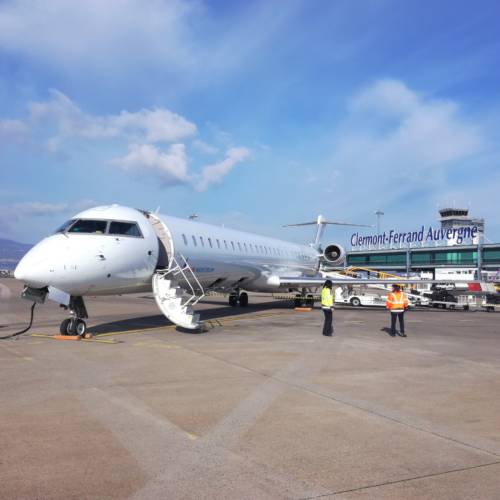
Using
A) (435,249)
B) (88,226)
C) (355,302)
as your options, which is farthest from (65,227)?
(435,249)

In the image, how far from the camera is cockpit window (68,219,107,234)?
12992 mm

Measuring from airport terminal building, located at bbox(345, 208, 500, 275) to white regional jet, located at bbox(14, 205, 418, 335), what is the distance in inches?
2118

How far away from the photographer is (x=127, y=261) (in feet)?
44.2

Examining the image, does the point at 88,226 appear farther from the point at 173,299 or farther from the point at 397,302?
the point at 397,302

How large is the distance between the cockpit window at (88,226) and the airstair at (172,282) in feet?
7.42

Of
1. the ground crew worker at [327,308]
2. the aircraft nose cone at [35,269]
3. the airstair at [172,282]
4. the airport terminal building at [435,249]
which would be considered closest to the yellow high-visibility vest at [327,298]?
the ground crew worker at [327,308]

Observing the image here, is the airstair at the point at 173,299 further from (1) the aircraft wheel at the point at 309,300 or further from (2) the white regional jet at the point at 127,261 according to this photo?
(1) the aircraft wheel at the point at 309,300

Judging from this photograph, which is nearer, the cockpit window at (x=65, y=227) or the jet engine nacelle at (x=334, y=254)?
the cockpit window at (x=65, y=227)

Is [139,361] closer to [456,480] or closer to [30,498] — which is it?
[30,498]

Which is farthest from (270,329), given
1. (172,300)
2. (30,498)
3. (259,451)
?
(30,498)

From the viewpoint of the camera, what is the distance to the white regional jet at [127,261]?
11961 millimetres

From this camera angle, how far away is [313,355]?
10492 millimetres

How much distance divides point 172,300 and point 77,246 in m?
3.12

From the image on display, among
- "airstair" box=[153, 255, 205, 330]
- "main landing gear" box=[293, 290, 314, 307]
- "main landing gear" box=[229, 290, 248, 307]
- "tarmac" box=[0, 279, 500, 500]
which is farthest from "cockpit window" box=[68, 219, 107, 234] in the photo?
"main landing gear" box=[293, 290, 314, 307]
